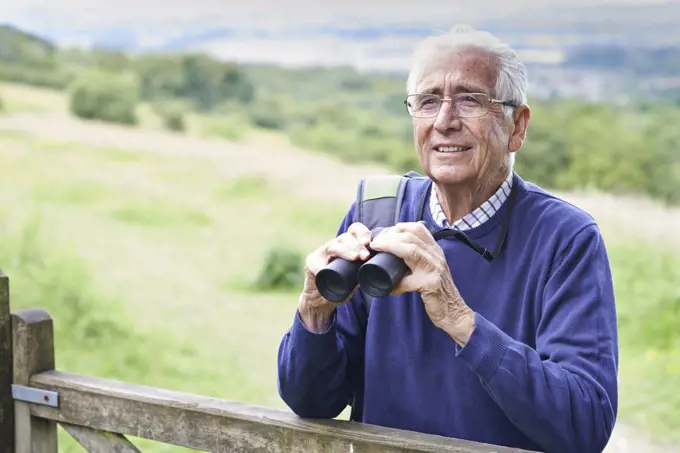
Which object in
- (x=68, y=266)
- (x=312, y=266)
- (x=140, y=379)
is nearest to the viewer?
(x=312, y=266)

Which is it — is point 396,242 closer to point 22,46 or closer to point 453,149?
point 453,149

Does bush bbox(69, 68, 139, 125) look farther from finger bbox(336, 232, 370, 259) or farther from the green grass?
finger bbox(336, 232, 370, 259)

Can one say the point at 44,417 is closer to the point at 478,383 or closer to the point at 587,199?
the point at 478,383

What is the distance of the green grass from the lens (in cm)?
577

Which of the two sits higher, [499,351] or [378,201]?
[378,201]

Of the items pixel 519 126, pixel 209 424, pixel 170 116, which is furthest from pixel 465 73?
pixel 170 116

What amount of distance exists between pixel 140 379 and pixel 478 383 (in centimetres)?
433

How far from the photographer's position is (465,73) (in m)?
1.71

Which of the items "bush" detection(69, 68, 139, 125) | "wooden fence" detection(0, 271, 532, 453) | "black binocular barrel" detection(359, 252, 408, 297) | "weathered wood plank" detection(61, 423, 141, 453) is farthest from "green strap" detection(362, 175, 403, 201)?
"bush" detection(69, 68, 139, 125)

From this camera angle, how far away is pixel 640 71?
7320mm

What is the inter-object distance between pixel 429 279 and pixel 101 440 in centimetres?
91

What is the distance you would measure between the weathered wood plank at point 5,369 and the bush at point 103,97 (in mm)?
6733

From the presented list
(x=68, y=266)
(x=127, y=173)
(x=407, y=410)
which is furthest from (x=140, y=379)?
(x=407, y=410)

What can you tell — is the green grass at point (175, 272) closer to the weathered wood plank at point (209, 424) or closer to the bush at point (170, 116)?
the bush at point (170, 116)
